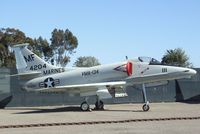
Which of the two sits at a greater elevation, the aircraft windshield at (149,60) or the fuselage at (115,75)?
the aircraft windshield at (149,60)

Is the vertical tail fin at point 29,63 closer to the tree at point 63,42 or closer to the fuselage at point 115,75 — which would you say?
the fuselage at point 115,75

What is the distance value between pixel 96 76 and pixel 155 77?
3.90m

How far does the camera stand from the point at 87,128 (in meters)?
15.0

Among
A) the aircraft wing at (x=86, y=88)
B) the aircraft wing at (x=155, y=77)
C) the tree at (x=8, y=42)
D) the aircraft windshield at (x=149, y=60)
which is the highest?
the tree at (x=8, y=42)

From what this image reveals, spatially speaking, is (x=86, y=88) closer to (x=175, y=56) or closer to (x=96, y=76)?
(x=96, y=76)

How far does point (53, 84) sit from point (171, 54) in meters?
71.3

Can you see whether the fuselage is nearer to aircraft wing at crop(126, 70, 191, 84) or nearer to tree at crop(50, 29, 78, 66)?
aircraft wing at crop(126, 70, 191, 84)

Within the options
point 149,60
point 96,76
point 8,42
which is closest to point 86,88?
point 96,76

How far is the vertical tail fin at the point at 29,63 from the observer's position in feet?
96.8

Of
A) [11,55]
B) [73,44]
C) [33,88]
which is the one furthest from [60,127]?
[73,44]

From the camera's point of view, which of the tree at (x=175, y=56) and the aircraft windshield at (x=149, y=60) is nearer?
the aircraft windshield at (x=149, y=60)

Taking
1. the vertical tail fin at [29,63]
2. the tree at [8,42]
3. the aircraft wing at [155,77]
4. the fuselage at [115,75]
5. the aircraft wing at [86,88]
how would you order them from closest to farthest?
the aircraft wing at [155,77] < the fuselage at [115,75] < the aircraft wing at [86,88] < the vertical tail fin at [29,63] < the tree at [8,42]

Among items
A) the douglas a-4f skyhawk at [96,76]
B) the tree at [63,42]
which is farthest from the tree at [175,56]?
the douglas a-4f skyhawk at [96,76]

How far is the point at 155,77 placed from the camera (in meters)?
26.1
